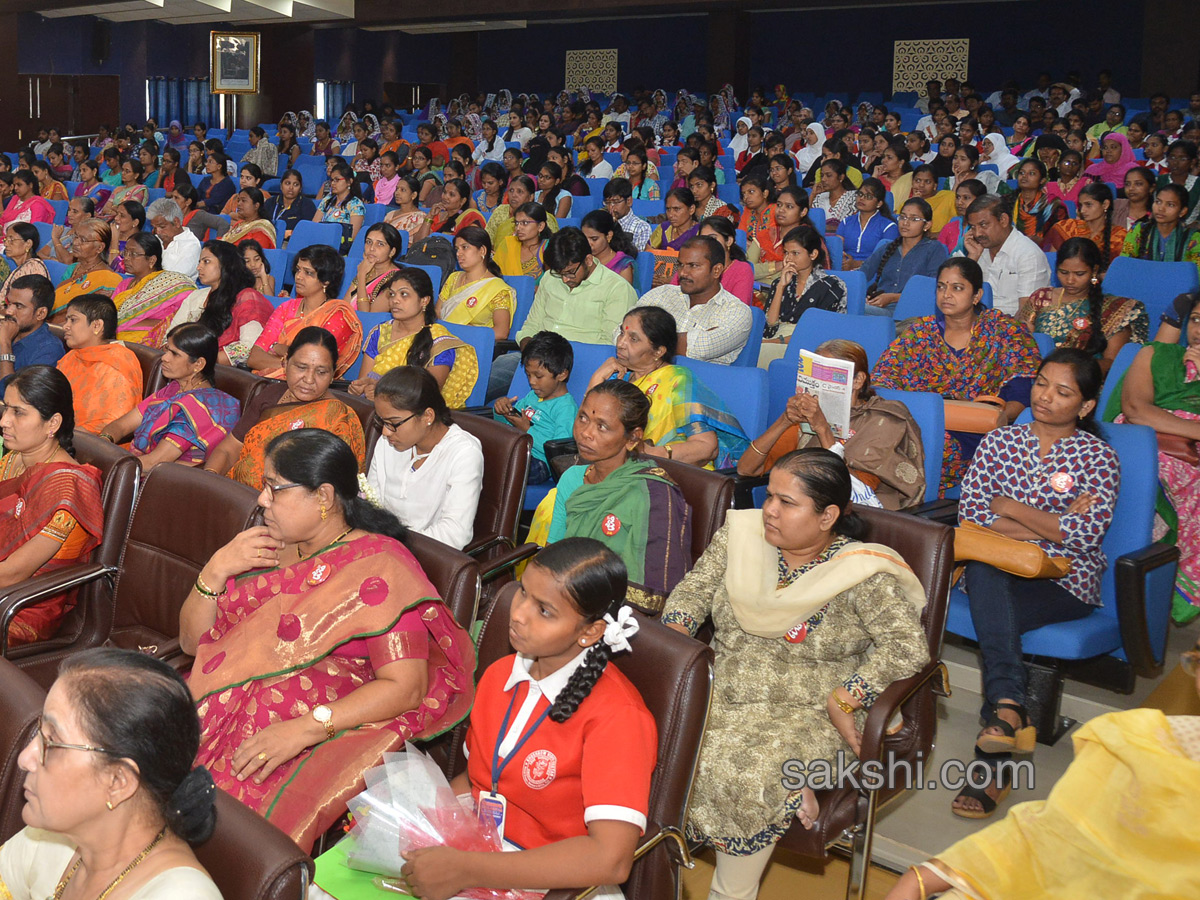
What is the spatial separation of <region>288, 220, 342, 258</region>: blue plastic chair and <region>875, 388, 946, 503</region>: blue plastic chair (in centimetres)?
425

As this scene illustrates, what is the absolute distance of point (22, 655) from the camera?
7.93ft

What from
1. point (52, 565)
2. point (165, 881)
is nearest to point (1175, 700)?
point (165, 881)

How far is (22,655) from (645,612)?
135cm

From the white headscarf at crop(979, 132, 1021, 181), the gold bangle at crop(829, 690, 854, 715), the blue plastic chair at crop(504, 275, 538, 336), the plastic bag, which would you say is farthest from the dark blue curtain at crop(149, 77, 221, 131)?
the plastic bag

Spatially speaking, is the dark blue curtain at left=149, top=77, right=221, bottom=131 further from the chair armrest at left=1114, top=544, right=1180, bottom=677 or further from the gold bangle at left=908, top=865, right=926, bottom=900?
the gold bangle at left=908, top=865, right=926, bottom=900

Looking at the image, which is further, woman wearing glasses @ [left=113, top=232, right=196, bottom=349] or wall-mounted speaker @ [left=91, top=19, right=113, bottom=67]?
wall-mounted speaker @ [left=91, top=19, right=113, bottom=67]

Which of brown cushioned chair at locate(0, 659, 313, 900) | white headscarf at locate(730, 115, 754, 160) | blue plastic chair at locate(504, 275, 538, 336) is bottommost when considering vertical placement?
brown cushioned chair at locate(0, 659, 313, 900)

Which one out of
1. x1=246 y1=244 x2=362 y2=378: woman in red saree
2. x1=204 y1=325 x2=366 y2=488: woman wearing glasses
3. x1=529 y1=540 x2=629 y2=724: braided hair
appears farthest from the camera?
x1=246 y1=244 x2=362 y2=378: woman in red saree

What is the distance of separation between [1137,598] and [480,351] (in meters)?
2.29

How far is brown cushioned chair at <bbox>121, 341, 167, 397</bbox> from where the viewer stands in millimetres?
3762

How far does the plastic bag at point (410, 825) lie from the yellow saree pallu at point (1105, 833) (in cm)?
62

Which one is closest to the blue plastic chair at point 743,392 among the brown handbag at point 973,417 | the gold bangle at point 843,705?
the brown handbag at point 973,417

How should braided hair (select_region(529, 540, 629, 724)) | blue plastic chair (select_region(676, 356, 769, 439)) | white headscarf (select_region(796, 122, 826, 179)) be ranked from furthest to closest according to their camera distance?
white headscarf (select_region(796, 122, 826, 179))
blue plastic chair (select_region(676, 356, 769, 439))
braided hair (select_region(529, 540, 629, 724))

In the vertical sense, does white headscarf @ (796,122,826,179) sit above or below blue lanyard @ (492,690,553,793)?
above
